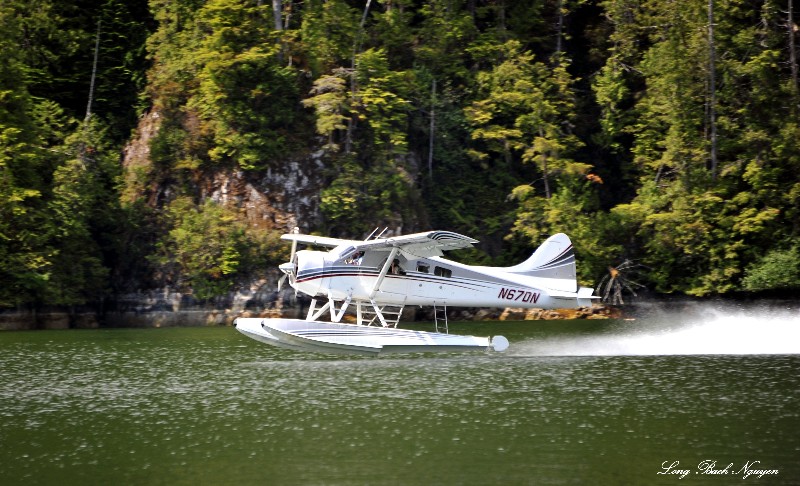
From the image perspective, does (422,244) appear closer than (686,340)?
Yes

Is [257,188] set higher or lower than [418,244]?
higher

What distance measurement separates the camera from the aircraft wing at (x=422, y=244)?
18141mm

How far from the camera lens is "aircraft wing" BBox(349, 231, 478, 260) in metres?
18.1

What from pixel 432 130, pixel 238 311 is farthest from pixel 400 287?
pixel 432 130

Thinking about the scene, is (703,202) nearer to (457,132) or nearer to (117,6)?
(457,132)

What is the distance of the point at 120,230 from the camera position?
107 feet

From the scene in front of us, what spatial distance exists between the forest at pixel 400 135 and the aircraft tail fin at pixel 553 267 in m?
10.8

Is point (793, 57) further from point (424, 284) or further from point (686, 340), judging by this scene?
point (424, 284)

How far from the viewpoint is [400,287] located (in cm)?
1978

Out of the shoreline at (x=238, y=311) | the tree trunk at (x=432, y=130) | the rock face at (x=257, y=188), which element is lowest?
→ the shoreline at (x=238, y=311)

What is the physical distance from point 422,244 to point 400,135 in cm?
1378

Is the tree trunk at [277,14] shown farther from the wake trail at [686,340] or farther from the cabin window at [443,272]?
the cabin window at [443,272]

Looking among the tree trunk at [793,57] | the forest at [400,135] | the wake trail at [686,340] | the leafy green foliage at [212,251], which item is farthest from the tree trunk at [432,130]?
the tree trunk at [793,57]

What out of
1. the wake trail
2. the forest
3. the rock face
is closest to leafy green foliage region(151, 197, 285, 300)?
the forest
